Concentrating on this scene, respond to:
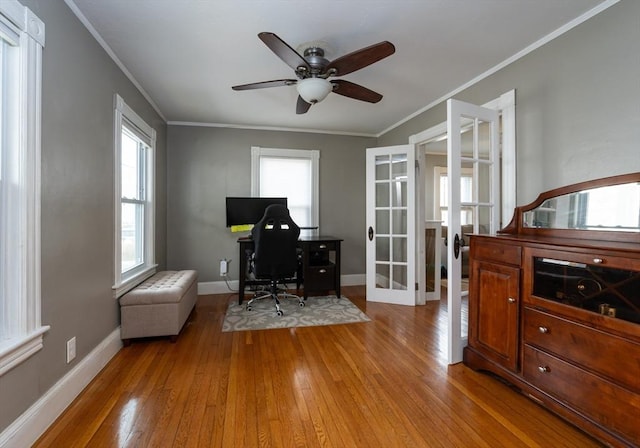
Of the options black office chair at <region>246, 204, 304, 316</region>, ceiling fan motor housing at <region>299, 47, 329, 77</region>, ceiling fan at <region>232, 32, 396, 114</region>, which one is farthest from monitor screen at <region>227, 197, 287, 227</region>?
ceiling fan motor housing at <region>299, 47, 329, 77</region>

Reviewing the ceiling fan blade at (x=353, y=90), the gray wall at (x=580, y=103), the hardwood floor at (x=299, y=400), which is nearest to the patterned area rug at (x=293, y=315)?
the hardwood floor at (x=299, y=400)

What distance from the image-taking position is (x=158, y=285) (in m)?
2.79

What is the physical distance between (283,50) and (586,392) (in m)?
2.53

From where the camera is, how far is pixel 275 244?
10.7 feet

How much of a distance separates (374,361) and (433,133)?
257cm

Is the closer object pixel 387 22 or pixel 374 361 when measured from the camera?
pixel 387 22

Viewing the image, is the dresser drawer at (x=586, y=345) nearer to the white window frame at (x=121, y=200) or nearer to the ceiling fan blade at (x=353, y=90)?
the ceiling fan blade at (x=353, y=90)

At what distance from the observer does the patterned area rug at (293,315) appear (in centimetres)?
297

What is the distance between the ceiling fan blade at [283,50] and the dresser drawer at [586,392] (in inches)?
92.3

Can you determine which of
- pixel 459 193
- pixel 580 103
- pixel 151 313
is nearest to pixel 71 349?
pixel 151 313

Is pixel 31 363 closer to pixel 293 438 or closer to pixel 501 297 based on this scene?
pixel 293 438

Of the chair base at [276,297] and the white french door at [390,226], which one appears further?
the white french door at [390,226]

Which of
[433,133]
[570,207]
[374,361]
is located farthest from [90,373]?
[433,133]

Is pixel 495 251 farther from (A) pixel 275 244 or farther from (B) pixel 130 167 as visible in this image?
(B) pixel 130 167
